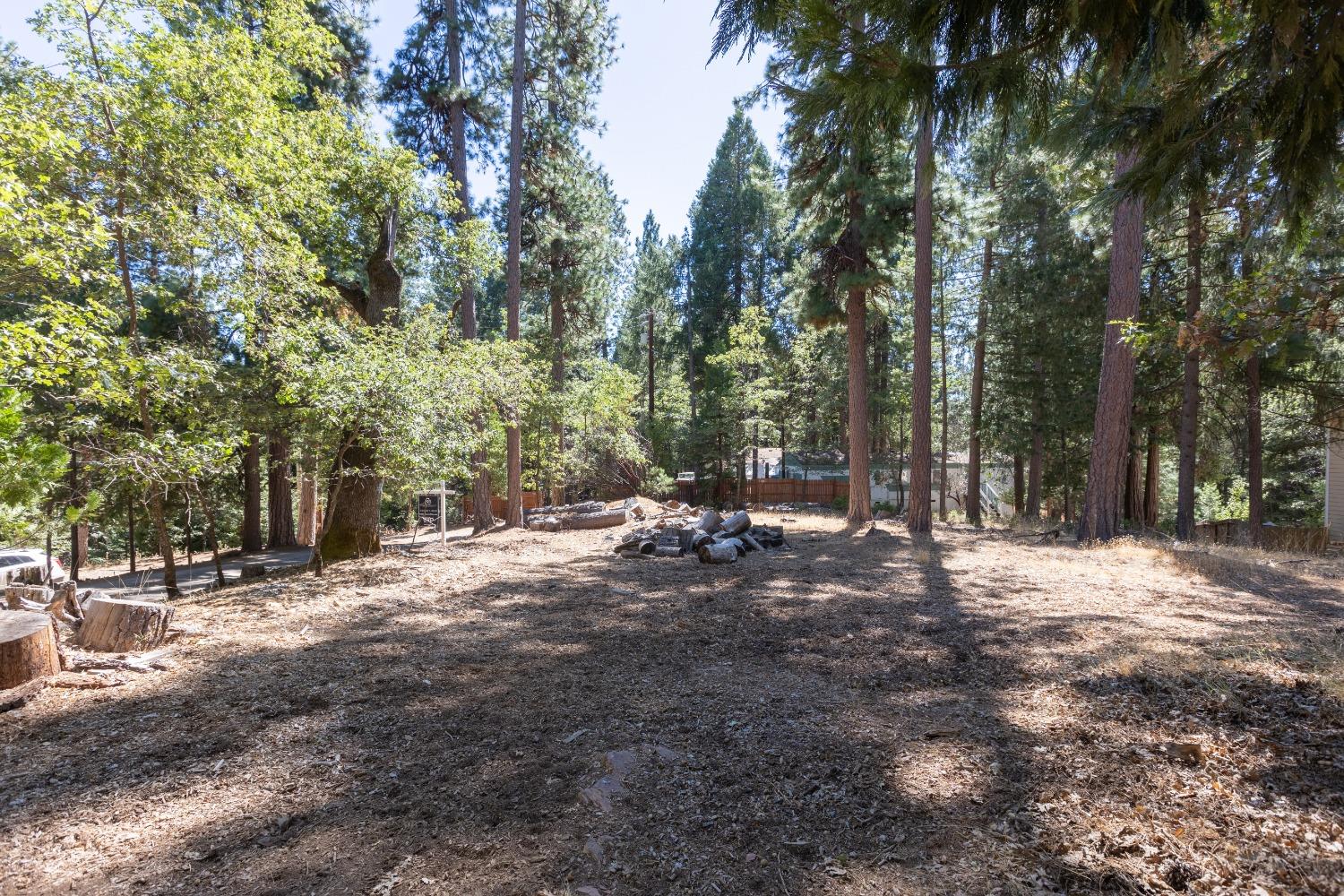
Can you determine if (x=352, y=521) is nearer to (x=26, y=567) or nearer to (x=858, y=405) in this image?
(x=26, y=567)

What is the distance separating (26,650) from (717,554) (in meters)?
6.72

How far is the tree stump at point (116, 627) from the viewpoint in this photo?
4.55 metres

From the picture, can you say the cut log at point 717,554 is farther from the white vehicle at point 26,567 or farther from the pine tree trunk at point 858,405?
the white vehicle at point 26,567

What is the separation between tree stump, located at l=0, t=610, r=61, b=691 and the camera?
3.73 metres

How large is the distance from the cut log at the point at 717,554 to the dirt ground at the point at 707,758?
3.19 meters

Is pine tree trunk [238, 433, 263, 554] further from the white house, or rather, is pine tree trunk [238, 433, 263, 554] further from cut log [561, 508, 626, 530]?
the white house

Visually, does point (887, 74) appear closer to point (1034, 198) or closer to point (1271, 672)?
point (1271, 672)

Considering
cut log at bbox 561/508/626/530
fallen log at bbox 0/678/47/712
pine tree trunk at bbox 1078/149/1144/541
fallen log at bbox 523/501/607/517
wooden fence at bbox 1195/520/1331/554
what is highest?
pine tree trunk at bbox 1078/149/1144/541

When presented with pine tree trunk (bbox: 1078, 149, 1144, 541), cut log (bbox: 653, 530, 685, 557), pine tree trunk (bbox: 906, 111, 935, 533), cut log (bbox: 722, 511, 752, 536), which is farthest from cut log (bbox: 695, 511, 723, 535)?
pine tree trunk (bbox: 1078, 149, 1144, 541)

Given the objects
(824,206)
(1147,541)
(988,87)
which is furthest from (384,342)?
(1147,541)

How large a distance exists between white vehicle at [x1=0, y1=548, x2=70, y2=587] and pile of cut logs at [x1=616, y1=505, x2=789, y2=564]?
7182 mm

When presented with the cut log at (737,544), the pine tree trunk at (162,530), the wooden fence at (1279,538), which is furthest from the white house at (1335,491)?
the pine tree trunk at (162,530)

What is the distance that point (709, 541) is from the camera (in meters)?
9.20

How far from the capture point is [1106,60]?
297 centimetres
